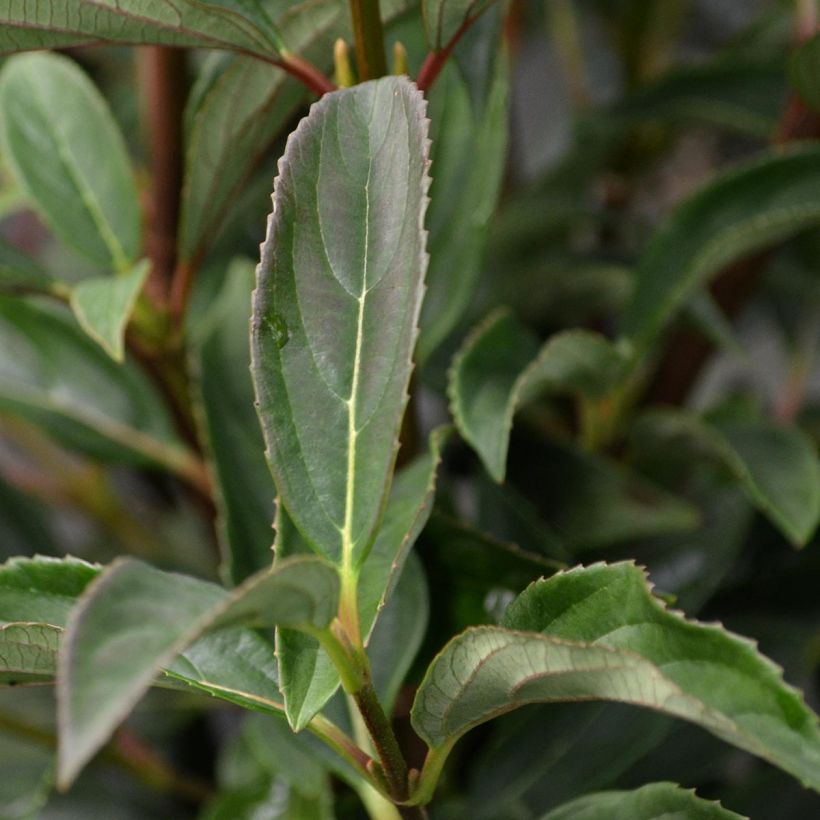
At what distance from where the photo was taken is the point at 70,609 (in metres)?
0.31

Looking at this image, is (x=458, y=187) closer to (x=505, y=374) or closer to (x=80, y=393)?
(x=505, y=374)

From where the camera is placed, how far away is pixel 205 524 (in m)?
0.62

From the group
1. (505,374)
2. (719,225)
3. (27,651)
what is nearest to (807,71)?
(719,225)

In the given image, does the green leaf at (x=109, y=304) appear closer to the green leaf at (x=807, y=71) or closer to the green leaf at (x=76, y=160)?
the green leaf at (x=76, y=160)

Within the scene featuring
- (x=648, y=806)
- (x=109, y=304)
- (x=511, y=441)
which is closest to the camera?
(x=648, y=806)

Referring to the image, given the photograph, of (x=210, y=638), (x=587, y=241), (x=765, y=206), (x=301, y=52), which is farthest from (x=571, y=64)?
(x=210, y=638)

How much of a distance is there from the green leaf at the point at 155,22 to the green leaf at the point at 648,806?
0.26 meters

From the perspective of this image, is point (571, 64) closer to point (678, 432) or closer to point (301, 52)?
point (678, 432)

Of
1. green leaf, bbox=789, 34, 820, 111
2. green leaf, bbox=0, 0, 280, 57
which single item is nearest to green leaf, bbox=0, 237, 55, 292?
green leaf, bbox=0, 0, 280, 57

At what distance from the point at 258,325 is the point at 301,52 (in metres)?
0.12

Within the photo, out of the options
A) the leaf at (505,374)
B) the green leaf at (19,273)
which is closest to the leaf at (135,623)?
Result: the leaf at (505,374)

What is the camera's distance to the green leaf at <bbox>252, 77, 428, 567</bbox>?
0.94 feet

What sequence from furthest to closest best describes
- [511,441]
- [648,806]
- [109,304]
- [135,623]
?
[511,441], [109,304], [648,806], [135,623]

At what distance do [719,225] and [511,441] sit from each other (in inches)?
5.8
